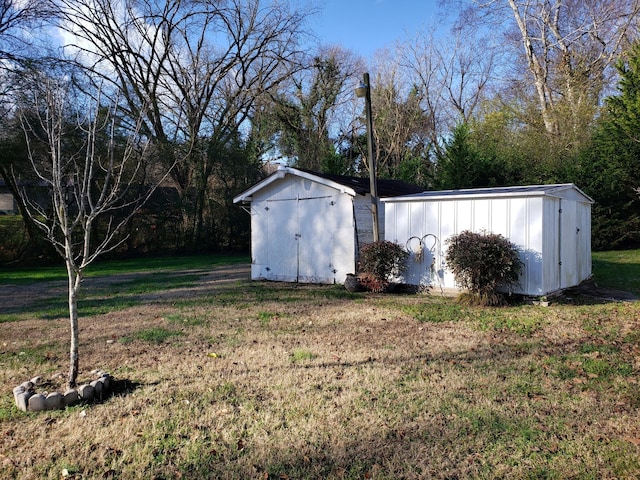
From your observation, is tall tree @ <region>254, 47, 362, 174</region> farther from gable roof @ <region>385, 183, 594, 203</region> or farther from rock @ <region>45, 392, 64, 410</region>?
rock @ <region>45, 392, 64, 410</region>

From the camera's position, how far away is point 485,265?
7.98 meters

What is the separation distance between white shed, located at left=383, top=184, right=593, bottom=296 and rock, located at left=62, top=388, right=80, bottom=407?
7.13 meters

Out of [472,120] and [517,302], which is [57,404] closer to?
[517,302]

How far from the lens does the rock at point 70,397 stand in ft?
12.6

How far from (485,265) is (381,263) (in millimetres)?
2339

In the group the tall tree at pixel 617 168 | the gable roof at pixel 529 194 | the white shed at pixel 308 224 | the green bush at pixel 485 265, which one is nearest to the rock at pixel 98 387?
the green bush at pixel 485 265

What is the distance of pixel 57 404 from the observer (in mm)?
3818

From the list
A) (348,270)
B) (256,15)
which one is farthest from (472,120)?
(348,270)

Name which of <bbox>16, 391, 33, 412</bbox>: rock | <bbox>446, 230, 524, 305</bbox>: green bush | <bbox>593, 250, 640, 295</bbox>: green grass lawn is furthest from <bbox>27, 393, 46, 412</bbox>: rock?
<bbox>593, 250, 640, 295</bbox>: green grass lawn

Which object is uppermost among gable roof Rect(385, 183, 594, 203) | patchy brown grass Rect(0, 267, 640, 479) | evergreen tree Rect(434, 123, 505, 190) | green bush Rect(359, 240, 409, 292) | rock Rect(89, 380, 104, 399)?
evergreen tree Rect(434, 123, 505, 190)

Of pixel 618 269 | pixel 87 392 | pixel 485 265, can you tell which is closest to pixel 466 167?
pixel 618 269

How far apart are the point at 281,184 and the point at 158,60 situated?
14.2 m

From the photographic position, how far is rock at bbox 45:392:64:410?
3793mm

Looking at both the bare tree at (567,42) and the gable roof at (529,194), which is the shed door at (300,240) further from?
the bare tree at (567,42)
